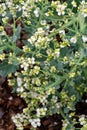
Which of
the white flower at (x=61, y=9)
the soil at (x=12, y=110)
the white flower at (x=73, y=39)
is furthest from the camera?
the soil at (x=12, y=110)

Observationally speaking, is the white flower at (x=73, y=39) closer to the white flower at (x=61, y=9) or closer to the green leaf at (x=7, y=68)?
the white flower at (x=61, y=9)

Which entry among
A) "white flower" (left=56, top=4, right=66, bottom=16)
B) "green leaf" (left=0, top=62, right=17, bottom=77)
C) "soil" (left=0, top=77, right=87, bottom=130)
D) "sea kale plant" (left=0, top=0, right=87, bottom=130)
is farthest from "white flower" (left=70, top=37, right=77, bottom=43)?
"soil" (left=0, top=77, right=87, bottom=130)

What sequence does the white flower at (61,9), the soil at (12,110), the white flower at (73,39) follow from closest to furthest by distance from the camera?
the white flower at (73,39) < the white flower at (61,9) < the soil at (12,110)

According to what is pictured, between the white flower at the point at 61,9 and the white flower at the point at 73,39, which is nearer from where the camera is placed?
the white flower at the point at 73,39

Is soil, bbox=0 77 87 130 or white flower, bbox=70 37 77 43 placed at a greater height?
soil, bbox=0 77 87 130

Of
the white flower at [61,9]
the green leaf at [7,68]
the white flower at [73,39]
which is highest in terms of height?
the white flower at [61,9]

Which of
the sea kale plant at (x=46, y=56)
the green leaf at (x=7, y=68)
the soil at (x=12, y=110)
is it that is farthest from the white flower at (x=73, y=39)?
the soil at (x=12, y=110)

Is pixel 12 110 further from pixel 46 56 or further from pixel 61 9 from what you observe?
pixel 61 9

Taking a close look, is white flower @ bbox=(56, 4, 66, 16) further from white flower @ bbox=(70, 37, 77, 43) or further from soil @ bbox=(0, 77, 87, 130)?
soil @ bbox=(0, 77, 87, 130)

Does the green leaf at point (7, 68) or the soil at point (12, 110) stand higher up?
the soil at point (12, 110)

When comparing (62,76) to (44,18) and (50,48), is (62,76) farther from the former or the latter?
(44,18)
